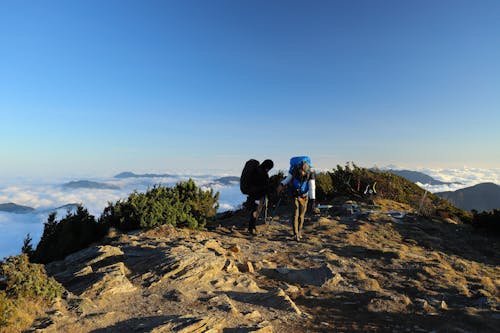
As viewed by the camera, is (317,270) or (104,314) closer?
(104,314)

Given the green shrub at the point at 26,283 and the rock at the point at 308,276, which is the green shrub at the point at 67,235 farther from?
the rock at the point at 308,276

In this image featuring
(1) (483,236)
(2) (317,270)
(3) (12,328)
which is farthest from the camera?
(1) (483,236)

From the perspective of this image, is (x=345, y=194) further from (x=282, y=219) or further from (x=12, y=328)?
(x=12, y=328)

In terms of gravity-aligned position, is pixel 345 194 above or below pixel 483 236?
above

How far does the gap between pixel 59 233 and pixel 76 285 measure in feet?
15.1

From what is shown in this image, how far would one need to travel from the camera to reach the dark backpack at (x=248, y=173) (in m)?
9.32

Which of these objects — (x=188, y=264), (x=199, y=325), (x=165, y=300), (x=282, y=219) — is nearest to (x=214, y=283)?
(x=188, y=264)

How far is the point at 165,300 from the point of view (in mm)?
4352

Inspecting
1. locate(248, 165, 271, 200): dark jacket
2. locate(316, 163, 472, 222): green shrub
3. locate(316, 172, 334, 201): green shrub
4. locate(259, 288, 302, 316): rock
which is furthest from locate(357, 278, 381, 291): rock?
locate(316, 172, 334, 201): green shrub

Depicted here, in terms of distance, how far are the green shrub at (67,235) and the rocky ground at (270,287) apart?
727 millimetres

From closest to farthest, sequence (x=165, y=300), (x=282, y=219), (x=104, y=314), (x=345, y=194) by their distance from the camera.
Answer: (x=104, y=314), (x=165, y=300), (x=282, y=219), (x=345, y=194)

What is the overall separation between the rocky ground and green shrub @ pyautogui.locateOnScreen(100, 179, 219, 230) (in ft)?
1.60

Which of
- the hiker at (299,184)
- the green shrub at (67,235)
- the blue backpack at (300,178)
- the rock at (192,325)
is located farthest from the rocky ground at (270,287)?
the blue backpack at (300,178)

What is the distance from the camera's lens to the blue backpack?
28.8 ft
